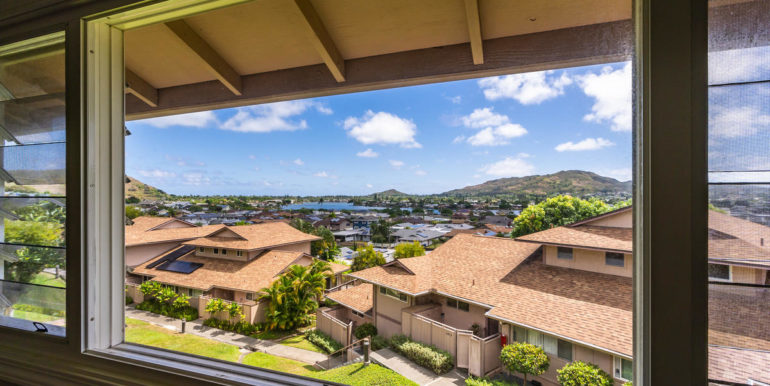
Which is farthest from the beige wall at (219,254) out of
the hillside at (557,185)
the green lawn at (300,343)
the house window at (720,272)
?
the house window at (720,272)

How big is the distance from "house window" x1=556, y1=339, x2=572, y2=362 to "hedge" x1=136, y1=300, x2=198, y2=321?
124 cm

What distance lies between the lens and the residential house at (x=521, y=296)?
2.52 feet

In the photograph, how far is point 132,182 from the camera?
1278 mm

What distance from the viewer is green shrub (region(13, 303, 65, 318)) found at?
85 centimetres

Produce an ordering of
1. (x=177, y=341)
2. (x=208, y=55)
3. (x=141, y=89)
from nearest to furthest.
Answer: (x=208, y=55), (x=177, y=341), (x=141, y=89)

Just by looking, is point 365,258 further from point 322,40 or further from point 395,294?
point 322,40

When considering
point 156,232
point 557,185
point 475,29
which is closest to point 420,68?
point 475,29

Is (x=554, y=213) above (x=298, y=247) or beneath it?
above

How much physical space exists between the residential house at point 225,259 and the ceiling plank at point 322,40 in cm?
58

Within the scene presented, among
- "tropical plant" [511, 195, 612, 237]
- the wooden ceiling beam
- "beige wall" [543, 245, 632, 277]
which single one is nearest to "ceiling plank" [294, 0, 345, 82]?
the wooden ceiling beam

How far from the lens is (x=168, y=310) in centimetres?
128

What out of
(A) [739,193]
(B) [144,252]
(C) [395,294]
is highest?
(A) [739,193]

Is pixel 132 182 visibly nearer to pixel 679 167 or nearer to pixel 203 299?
pixel 203 299

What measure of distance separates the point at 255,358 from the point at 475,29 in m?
1.21
